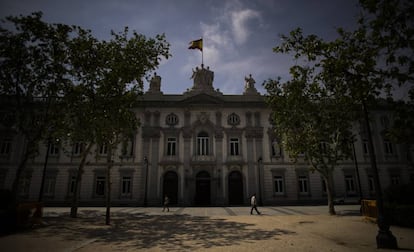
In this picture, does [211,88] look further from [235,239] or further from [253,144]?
[235,239]

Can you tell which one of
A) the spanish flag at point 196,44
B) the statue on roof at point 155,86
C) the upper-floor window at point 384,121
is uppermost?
the spanish flag at point 196,44

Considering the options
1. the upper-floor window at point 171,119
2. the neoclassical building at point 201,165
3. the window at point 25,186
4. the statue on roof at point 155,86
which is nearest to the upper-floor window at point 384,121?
the neoclassical building at point 201,165

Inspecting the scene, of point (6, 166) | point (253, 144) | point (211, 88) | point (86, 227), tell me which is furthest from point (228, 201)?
point (6, 166)

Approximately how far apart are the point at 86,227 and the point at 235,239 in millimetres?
8071

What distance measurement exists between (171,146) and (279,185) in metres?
13.3

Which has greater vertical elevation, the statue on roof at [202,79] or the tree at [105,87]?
the statue on roof at [202,79]

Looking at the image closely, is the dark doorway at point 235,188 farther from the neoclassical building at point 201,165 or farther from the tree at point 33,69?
the tree at point 33,69

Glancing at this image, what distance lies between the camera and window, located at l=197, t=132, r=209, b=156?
27078 mm

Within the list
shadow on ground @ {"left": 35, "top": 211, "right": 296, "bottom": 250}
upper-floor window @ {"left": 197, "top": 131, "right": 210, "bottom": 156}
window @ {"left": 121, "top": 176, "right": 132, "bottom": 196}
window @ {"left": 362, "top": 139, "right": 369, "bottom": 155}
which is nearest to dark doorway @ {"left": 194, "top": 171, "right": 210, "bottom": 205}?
upper-floor window @ {"left": 197, "top": 131, "right": 210, "bottom": 156}

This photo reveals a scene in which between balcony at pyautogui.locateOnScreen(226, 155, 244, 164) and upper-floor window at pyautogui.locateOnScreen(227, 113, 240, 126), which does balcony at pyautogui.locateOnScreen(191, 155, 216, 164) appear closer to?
balcony at pyautogui.locateOnScreen(226, 155, 244, 164)

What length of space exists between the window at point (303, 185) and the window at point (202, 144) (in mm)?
11289

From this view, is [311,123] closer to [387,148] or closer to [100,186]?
[387,148]

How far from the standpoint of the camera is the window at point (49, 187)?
25539 mm

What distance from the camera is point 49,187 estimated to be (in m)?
25.8
